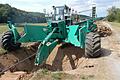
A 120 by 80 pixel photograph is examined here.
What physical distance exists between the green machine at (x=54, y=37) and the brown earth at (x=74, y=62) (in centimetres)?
58

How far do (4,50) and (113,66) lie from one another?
724 cm

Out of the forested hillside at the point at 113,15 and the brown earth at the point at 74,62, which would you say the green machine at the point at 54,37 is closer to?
the brown earth at the point at 74,62

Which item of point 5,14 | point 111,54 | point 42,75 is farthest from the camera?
point 5,14

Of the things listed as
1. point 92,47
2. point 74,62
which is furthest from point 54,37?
point 92,47

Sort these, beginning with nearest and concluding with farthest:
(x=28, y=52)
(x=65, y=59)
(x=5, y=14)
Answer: (x=65, y=59) < (x=28, y=52) < (x=5, y=14)

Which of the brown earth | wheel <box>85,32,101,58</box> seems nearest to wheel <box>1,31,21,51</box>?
the brown earth

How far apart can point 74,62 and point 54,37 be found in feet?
5.59

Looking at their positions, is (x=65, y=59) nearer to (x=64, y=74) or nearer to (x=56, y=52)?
(x=56, y=52)

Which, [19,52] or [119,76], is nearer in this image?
[119,76]

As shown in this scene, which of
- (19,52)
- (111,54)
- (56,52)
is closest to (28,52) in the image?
(19,52)

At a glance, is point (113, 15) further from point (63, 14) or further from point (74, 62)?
point (74, 62)

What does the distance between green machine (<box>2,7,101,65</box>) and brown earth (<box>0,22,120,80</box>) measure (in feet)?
Result: 1.91

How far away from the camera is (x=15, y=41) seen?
16016mm

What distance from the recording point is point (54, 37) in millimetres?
15375
